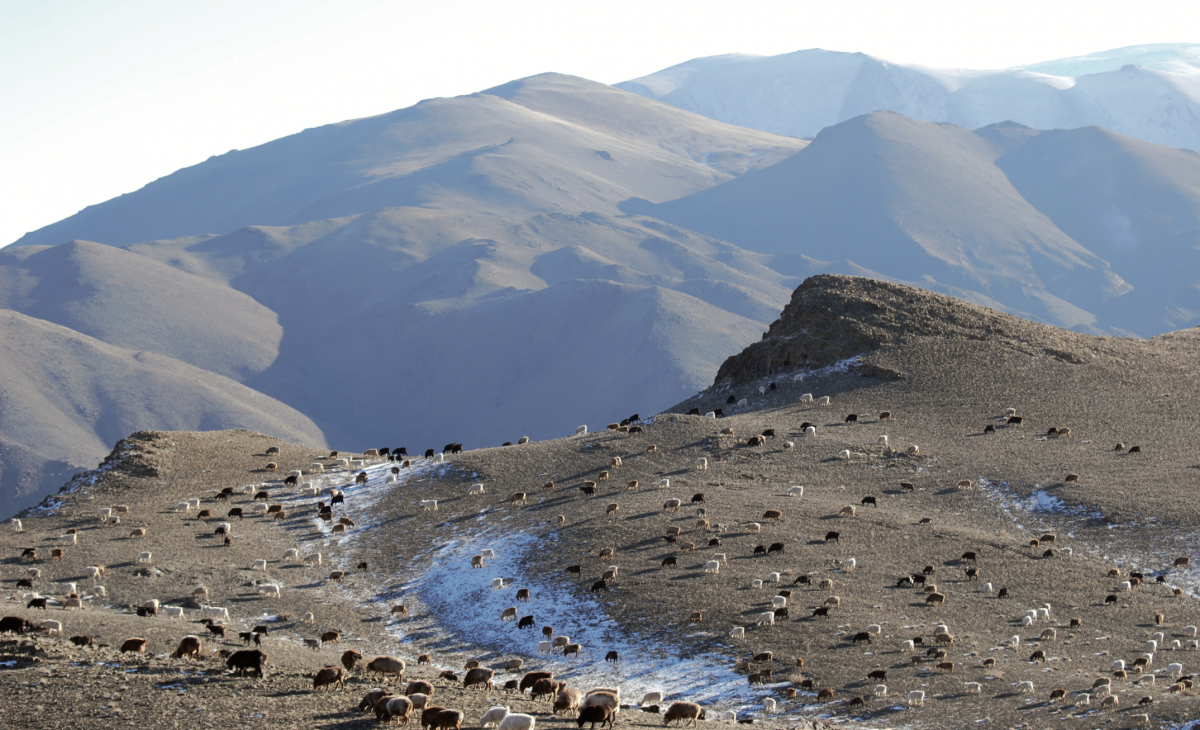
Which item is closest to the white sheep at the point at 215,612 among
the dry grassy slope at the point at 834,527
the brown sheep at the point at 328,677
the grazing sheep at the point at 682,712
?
the dry grassy slope at the point at 834,527

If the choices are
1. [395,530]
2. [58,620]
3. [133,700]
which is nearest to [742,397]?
[395,530]

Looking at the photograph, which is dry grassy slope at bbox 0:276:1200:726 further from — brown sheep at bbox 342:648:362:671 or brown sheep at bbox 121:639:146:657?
brown sheep at bbox 121:639:146:657

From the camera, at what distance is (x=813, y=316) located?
2842 inches

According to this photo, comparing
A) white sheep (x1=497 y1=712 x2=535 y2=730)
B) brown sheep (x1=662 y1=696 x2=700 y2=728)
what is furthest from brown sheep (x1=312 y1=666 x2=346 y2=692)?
brown sheep (x1=662 y1=696 x2=700 y2=728)

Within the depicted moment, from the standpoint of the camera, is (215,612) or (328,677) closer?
(328,677)

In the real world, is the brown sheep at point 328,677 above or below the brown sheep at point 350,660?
above

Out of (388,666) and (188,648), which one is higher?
(188,648)

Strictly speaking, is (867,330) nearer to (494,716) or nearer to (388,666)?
A: (388,666)

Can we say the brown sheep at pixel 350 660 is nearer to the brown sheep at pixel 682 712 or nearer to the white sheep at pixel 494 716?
the white sheep at pixel 494 716

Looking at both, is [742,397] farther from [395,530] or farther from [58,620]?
[58,620]

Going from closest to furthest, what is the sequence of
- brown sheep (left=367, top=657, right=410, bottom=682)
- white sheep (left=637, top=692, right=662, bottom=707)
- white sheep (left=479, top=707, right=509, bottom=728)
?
white sheep (left=479, top=707, right=509, bottom=728) < brown sheep (left=367, top=657, right=410, bottom=682) < white sheep (left=637, top=692, right=662, bottom=707)

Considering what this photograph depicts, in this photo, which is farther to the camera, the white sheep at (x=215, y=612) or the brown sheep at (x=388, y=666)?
the white sheep at (x=215, y=612)

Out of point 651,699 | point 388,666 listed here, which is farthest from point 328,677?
point 651,699

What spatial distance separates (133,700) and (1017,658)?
76.2 ft
